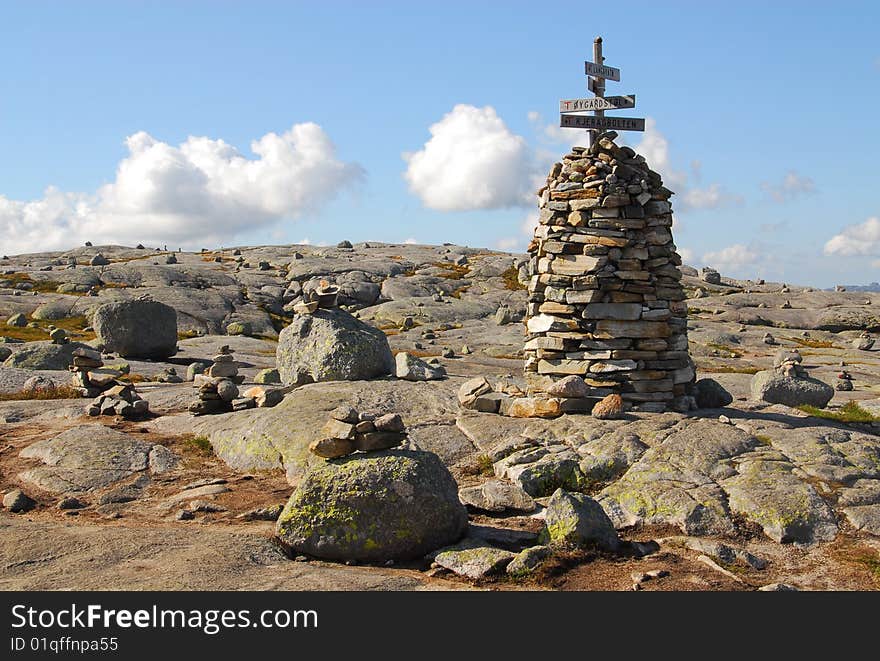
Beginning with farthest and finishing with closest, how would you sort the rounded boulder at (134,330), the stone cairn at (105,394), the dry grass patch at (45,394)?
the rounded boulder at (134,330)
the dry grass patch at (45,394)
the stone cairn at (105,394)

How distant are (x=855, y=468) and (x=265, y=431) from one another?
1320 centimetres

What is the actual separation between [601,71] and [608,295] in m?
5.95

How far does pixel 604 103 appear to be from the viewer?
19.6 meters

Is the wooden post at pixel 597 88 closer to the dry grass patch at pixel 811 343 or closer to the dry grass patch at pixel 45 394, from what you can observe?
the dry grass patch at pixel 45 394

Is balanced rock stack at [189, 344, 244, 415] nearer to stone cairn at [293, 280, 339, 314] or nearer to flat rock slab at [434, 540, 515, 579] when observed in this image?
stone cairn at [293, 280, 339, 314]

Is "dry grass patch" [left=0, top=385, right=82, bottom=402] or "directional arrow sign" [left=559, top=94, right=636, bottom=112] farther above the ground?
"directional arrow sign" [left=559, top=94, right=636, bottom=112]

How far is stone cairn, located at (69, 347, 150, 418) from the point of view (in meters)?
24.1

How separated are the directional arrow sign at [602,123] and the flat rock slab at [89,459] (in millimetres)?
13148

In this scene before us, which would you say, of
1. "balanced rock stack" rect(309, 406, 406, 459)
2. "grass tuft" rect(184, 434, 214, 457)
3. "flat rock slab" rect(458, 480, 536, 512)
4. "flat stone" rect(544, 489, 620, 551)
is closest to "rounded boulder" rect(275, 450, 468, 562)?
"balanced rock stack" rect(309, 406, 406, 459)

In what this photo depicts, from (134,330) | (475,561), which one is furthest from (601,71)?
(134,330)

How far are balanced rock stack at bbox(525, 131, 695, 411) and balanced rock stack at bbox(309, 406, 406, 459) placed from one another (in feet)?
22.5

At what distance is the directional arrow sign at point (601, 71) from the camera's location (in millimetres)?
19484

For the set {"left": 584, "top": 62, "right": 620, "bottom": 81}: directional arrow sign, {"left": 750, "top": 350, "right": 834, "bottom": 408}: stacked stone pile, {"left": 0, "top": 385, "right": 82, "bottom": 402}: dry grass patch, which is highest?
{"left": 584, "top": 62, "right": 620, "bottom": 81}: directional arrow sign

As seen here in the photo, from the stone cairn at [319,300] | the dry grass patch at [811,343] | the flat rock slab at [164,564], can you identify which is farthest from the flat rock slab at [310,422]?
the dry grass patch at [811,343]
